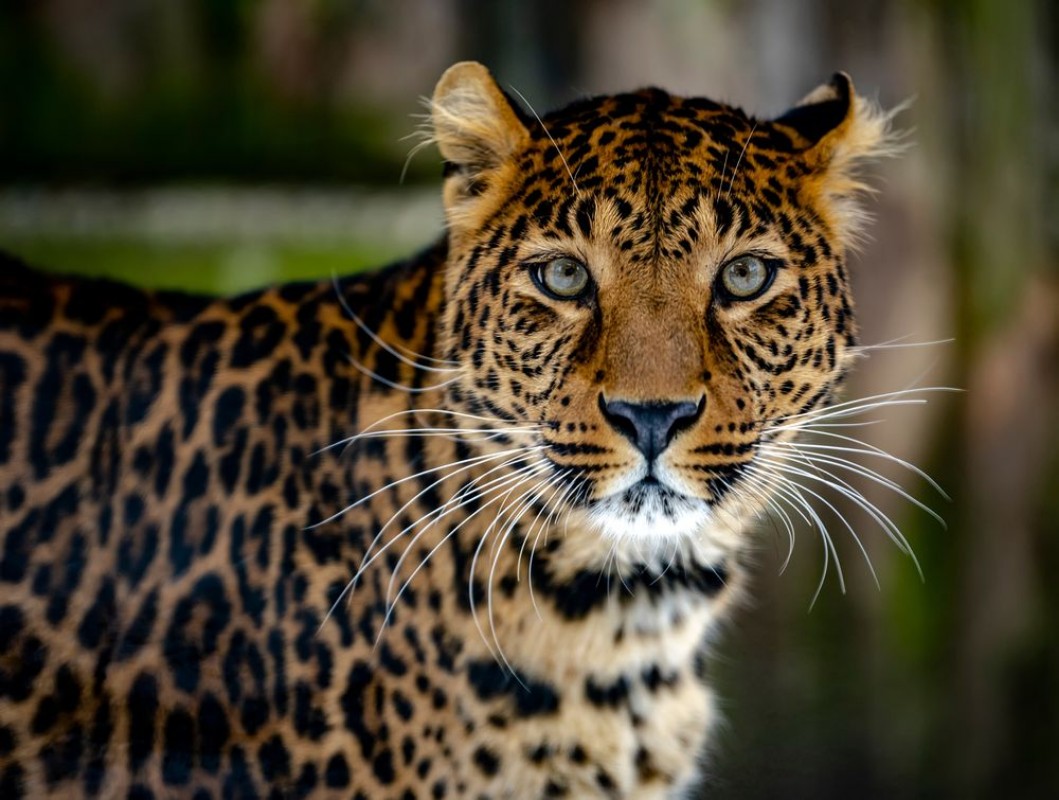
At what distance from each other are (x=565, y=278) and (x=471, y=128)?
0.34 metres

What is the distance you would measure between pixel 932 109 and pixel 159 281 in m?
2.85

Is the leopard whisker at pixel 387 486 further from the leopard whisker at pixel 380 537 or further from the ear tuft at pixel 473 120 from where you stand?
the ear tuft at pixel 473 120

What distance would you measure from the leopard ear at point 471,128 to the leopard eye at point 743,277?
0.48 m

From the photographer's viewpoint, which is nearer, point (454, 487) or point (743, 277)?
point (743, 277)

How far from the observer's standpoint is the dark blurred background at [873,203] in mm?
4875

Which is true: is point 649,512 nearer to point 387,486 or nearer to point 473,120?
point 387,486

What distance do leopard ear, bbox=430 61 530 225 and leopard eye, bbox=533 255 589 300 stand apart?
0.23 metres

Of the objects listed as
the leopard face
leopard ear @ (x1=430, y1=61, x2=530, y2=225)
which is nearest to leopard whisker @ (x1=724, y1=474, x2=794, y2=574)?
the leopard face

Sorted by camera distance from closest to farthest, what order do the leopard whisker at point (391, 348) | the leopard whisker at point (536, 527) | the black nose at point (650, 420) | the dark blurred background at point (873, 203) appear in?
the black nose at point (650, 420)
the leopard whisker at point (536, 527)
the leopard whisker at point (391, 348)
the dark blurred background at point (873, 203)

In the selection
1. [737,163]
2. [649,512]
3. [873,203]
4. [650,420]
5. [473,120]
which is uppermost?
[873,203]

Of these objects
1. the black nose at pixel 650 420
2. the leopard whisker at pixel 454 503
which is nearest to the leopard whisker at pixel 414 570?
the leopard whisker at pixel 454 503

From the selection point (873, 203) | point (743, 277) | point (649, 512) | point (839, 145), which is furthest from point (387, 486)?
point (873, 203)

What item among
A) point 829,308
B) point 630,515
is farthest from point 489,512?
point 829,308

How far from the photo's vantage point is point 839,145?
2775mm
